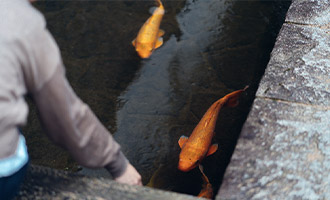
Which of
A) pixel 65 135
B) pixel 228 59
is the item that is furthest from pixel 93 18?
pixel 65 135

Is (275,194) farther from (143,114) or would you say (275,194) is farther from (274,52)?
(143,114)

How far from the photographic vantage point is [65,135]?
1.49 m

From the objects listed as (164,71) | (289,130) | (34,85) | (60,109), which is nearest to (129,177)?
(60,109)

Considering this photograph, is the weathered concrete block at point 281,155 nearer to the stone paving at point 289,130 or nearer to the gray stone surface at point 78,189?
the stone paving at point 289,130

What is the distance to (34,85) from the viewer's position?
134 cm

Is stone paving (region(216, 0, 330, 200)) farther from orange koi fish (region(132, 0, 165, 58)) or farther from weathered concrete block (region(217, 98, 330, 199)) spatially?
orange koi fish (region(132, 0, 165, 58))

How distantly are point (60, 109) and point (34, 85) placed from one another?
140 millimetres

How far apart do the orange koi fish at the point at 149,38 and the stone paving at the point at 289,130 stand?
6.39 feet

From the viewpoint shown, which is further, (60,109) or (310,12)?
(310,12)

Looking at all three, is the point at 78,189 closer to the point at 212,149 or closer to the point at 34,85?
the point at 34,85

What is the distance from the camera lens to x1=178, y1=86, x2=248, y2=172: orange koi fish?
3.11 meters

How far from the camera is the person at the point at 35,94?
1.26 m

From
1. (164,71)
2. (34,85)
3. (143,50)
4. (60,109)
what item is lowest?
(164,71)

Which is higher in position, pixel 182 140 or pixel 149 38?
pixel 149 38
